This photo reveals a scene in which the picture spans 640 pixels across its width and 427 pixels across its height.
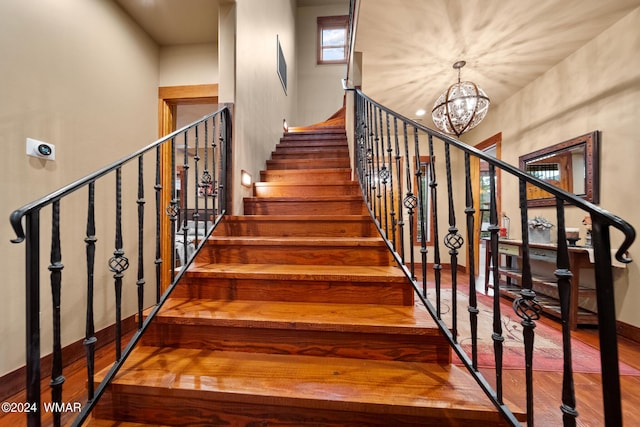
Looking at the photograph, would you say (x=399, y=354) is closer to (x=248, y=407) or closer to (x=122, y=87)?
(x=248, y=407)

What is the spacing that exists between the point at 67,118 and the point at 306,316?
2.02 m

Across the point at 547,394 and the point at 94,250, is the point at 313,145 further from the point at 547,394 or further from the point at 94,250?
the point at 547,394

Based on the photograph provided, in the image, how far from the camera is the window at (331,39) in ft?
21.7

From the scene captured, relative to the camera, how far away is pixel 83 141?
6.08ft

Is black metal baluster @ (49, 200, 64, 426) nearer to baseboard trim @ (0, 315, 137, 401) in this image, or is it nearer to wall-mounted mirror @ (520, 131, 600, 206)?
baseboard trim @ (0, 315, 137, 401)

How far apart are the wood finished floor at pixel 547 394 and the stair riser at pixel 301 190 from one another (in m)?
1.72

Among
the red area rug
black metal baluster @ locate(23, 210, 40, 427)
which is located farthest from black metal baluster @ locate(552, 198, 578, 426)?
black metal baluster @ locate(23, 210, 40, 427)

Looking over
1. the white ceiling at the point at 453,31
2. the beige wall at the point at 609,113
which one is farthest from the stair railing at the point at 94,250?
the beige wall at the point at 609,113

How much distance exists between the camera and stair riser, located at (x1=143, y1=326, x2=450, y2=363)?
119 centimetres

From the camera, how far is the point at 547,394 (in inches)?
56.6

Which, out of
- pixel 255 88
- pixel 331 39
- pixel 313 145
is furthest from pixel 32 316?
pixel 331 39

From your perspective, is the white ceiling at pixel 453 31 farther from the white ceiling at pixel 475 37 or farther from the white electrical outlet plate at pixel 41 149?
the white electrical outlet plate at pixel 41 149

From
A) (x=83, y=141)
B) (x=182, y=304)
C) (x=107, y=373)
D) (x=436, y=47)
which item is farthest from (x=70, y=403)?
(x=436, y=47)

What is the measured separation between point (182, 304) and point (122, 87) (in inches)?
76.6
